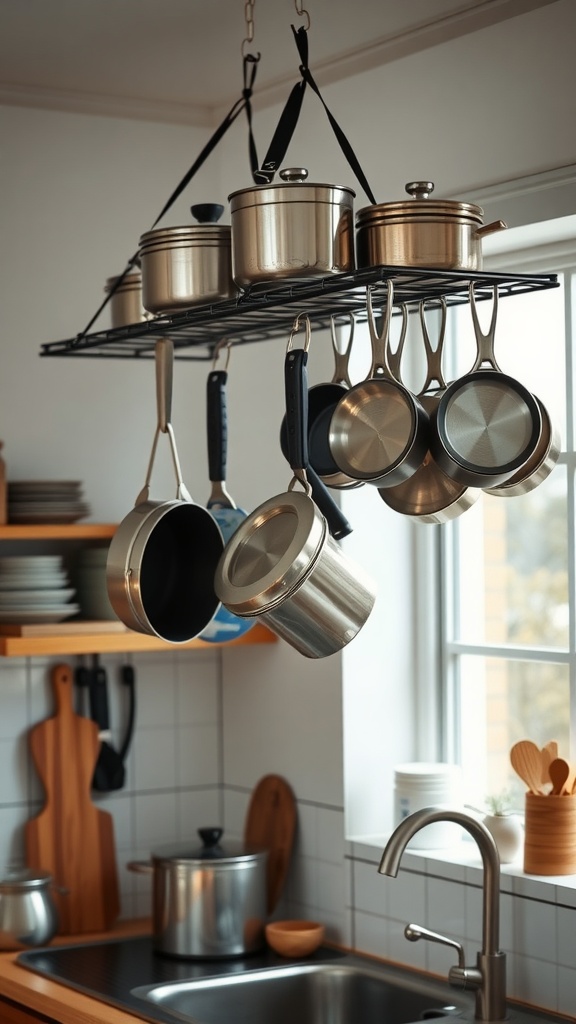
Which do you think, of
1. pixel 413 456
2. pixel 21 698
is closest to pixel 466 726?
pixel 21 698

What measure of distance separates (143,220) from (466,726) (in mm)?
1421

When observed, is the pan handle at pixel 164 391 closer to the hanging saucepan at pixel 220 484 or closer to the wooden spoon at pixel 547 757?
the hanging saucepan at pixel 220 484

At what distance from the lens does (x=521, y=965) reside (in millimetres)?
2520

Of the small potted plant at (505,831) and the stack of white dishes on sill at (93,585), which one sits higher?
the stack of white dishes on sill at (93,585)

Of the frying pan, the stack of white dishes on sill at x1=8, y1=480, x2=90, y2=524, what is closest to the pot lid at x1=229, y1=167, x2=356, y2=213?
the frying pan

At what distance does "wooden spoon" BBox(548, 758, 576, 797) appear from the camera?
8.25 ft

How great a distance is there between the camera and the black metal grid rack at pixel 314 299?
1780 mm

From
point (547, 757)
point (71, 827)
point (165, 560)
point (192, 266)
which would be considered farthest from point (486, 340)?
point (71, 827)

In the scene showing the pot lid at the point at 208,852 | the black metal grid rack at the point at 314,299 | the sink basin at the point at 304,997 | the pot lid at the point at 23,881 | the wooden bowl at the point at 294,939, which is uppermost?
the black metal grid rack at the point at 314,299

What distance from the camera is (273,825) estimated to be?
315cm

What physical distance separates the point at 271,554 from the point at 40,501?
4.05 ft

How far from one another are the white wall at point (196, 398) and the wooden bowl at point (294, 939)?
85mm

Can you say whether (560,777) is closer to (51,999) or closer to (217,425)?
(217,425)

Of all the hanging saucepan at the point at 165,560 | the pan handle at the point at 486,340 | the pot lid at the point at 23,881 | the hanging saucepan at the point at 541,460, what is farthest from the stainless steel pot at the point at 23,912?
the pan handle at the point at 486,340
